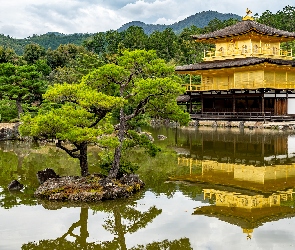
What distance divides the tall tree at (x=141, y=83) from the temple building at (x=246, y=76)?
939 inches

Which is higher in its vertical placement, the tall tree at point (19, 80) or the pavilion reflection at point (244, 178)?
the tall tree at point (19, 80)

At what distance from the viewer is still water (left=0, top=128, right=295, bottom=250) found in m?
8.96

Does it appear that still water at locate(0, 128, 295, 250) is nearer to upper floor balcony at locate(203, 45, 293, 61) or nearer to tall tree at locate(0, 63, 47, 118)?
tall tree at locate(0, 63, 47, 118)

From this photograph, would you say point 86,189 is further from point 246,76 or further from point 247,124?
point 246,76

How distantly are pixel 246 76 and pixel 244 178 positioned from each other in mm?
25339

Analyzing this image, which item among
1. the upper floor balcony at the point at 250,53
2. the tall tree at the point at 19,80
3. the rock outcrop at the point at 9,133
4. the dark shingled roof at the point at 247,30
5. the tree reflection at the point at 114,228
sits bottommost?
the tree reflection at the point at 114,228

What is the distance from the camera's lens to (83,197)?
12117mm

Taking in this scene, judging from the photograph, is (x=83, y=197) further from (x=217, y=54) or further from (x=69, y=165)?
(x=217, y=54)

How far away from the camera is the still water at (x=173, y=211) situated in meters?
8.96

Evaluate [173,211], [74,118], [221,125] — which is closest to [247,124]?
[221,125]

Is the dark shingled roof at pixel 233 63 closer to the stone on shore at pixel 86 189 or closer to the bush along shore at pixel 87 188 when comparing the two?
the bush along shore at pixel 87 188

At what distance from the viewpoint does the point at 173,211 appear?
11195 mm

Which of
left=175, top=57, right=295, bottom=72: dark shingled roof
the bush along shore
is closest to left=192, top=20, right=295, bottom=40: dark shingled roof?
left=175, top=57, right=295, bottom=72: dark shingled roof

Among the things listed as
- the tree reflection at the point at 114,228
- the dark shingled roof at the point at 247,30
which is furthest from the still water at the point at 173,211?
the dark shingled roof at the point at 247,30
